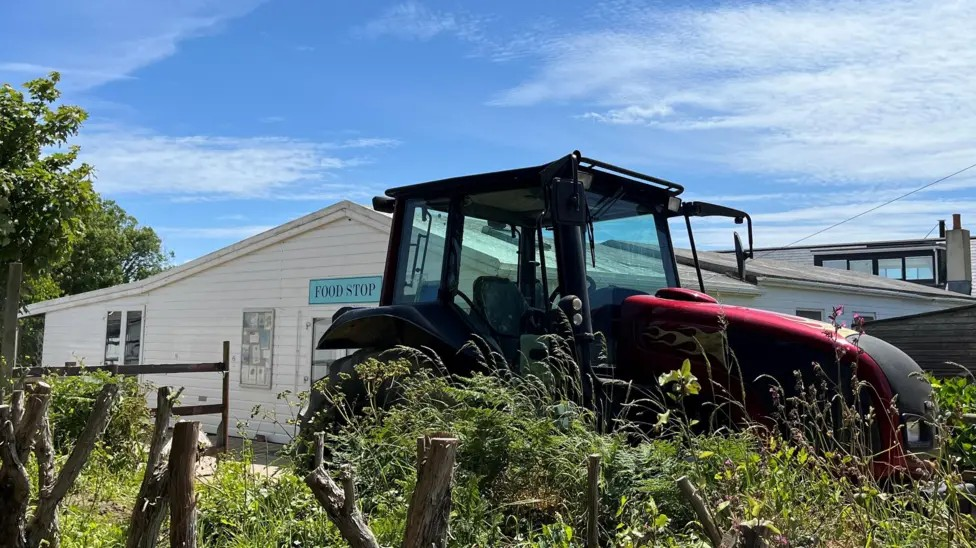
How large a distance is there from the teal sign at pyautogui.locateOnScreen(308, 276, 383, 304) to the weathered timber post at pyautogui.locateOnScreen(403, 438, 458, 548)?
1041 centimetres

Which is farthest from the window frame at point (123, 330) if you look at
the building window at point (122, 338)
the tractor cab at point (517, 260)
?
the tractor cab at point (517, 260)

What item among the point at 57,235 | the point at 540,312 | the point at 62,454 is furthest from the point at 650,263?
the point at 57,235

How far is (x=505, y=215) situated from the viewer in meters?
5.50

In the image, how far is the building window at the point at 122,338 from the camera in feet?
59.7

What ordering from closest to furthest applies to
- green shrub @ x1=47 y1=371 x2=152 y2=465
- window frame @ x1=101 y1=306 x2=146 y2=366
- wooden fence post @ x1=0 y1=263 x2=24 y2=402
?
green shrub @ x1=47 y1=371 x2=152 y2=465
wooden fence post @ x1=0 y1=263 x2=24 y2=402
window frame @ x1=101 y1=306 x2=146 y2=366

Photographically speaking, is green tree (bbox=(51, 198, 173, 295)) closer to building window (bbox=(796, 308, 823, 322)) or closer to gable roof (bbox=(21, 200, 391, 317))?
gable roof (bbox=(21, 200, 391, 317))

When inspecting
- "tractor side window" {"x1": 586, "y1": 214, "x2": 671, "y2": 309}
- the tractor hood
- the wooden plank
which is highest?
"tractor side window" {"x1": 586, "y1": 214, "x2": 671, "y2": 309}

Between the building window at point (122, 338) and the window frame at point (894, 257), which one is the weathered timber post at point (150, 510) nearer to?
the building window at point (122, 338)

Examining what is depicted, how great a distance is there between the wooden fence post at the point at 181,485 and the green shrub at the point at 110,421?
3832mm

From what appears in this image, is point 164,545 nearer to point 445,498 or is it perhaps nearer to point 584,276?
point 445,498

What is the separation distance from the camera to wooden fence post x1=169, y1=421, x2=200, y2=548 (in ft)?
10.1

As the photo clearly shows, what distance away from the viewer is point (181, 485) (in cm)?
309

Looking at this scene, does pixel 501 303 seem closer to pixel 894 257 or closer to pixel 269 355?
pixel 269 355

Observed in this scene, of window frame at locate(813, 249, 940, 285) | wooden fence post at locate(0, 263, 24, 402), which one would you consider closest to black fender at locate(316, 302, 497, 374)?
wooden fence post at locate(0, 263, 24, 402)
